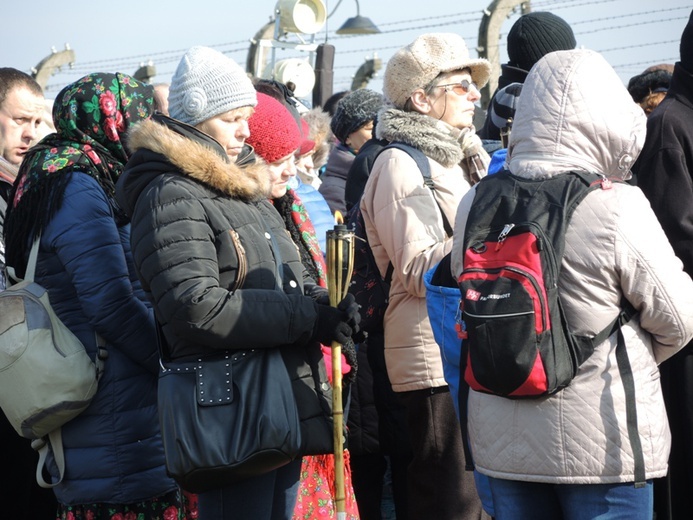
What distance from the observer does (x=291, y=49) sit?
1199 centimetres

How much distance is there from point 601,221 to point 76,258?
171 cm

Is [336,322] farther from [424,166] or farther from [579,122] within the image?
[424,166]

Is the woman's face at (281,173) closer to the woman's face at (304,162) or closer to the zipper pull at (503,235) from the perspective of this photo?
the zipper pull at (503,235)

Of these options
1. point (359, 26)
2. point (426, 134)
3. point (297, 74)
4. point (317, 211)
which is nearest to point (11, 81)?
point (317, 211)

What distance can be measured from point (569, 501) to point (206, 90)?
172 cm

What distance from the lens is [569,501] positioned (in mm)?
2816

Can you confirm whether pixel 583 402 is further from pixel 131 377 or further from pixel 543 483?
pixel 131 377

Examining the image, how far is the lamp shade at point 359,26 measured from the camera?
14.2m

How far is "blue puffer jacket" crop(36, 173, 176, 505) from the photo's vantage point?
11.0 feet

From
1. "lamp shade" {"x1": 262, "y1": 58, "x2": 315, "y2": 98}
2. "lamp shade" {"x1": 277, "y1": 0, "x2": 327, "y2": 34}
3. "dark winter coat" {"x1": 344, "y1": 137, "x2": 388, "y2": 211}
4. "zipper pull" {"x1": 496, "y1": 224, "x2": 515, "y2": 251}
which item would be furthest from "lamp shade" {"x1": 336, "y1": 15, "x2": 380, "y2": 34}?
"zipper pull" {"x1": 496, "y1": 224, "x2": 515, "y2": 251}

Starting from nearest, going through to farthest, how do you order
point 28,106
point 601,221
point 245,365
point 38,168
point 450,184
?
point 601,221
point 245,365
point 38,168
point 450,184
point 28,106

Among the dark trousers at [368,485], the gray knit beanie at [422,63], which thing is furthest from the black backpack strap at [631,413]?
the dark trousers at [368,485]

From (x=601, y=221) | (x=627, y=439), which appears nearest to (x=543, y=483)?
(x=627, y=439)

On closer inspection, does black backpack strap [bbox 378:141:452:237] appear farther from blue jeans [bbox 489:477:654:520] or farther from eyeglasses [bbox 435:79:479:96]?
blue jeans [bbox 489:477:654:520]
